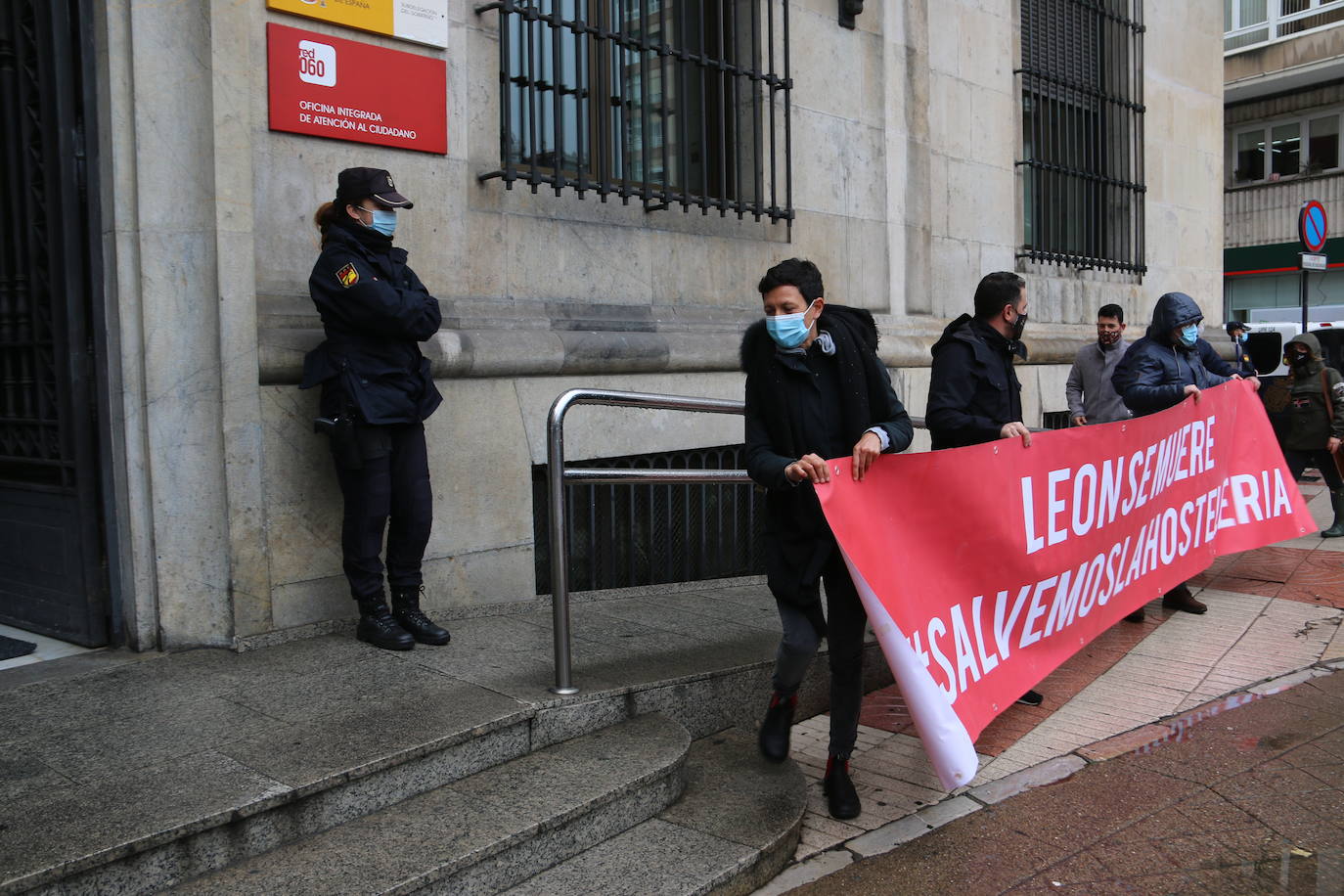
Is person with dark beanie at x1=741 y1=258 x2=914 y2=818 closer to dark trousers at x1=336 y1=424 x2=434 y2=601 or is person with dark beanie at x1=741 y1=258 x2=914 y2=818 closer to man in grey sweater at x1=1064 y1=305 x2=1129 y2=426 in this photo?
dark trousers at x1=336 y1=424 x2=434 y2=601

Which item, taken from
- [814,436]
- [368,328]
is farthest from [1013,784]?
[368,328]

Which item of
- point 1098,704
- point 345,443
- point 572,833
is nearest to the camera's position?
point 572,833

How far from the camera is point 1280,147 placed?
26.0 meters

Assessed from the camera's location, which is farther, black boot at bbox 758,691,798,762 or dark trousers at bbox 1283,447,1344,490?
dark trousers at bbox 1283,447,1344,490

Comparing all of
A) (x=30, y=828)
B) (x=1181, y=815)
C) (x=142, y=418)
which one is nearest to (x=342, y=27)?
(x=142, y=418)

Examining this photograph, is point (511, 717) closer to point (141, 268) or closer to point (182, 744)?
point (182, 744)

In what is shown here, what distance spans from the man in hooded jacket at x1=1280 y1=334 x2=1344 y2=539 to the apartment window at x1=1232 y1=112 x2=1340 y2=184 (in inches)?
743

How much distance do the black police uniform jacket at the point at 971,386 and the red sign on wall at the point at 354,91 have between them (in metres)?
2.37

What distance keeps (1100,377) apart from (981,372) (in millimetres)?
2963

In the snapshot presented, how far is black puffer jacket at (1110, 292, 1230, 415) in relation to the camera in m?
6.12

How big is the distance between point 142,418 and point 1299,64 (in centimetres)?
2563

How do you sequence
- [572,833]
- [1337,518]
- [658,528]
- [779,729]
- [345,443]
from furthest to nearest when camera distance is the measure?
[1337,518]
[658,528]
[345,443]
[779,729]
[572,833]

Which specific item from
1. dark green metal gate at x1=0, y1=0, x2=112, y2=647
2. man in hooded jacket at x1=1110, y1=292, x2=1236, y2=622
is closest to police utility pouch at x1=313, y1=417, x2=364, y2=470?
dark green metal gate at x1=0, y1=0, x2=112, y2=647

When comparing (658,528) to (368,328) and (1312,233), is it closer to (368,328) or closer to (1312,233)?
(368,328)
